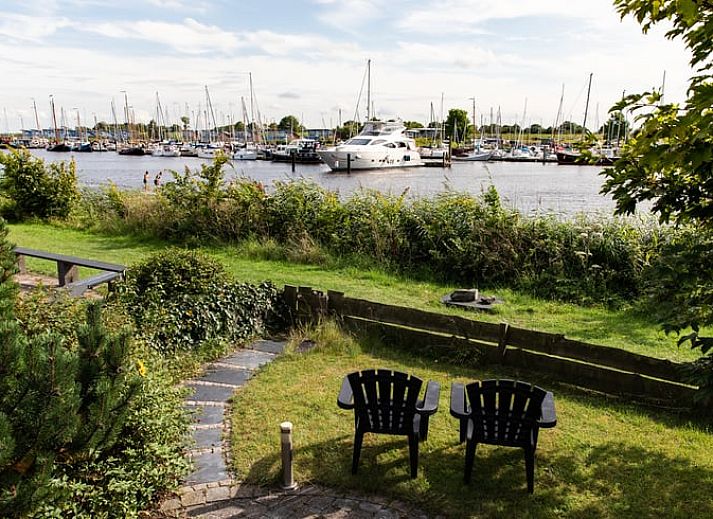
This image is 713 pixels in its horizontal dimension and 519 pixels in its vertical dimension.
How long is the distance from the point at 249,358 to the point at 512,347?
3.34 m

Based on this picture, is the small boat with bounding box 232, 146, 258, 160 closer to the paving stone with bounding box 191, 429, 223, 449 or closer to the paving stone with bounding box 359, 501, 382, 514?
the paving stone with bounding box 191, 429, 223, 449

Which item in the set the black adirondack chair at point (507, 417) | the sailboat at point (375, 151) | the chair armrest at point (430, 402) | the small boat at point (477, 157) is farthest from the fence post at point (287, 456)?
the small boat at point (477, 157)

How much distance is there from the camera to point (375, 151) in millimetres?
58125

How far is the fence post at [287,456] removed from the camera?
4441 mm

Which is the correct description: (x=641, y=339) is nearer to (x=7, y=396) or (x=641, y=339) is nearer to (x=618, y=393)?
(x=618, y=393)

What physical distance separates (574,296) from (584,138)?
583cm

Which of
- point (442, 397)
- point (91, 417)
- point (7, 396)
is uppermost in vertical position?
point (7, 396)

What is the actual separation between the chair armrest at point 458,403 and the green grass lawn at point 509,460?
0.58 meters

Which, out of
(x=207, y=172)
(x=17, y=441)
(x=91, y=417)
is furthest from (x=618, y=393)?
(x=207, y=172)

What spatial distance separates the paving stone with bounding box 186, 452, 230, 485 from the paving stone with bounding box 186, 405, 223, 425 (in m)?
0.60

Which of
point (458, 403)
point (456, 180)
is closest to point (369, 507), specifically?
point (458, 403)

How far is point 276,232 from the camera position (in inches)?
549

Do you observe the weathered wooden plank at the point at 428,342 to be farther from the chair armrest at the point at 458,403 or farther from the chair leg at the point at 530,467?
the chair leg at the point at 530,467

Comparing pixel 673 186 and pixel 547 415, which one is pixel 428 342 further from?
pixel 673 186
